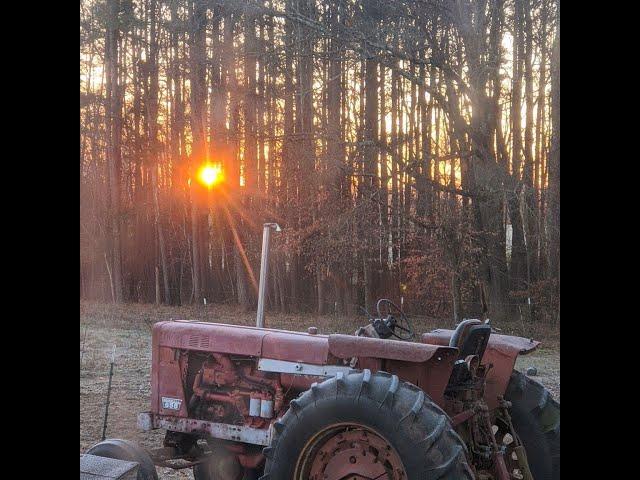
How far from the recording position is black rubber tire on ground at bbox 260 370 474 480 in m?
2.70

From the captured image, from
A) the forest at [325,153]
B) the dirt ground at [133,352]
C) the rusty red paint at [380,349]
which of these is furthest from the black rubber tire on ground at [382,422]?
the forest at [325,153]

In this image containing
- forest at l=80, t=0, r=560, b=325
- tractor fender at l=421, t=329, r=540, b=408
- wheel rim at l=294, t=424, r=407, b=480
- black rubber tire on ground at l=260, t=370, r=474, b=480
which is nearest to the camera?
black rubber tire on ground at l=260, t=370, r=474, b=480

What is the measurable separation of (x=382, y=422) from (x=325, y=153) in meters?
11.3

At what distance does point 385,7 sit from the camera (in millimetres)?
13398

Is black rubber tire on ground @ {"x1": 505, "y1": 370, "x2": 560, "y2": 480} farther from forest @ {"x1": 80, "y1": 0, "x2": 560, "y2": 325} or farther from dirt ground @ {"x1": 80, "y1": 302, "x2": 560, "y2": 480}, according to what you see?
forest @ {"x1": 80, "y1": 0, "x2": 560, "y2": 325}

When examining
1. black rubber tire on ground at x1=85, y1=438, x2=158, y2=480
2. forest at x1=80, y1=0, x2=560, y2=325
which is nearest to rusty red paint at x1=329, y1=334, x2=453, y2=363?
black rubber tire on ground at x1=85, y1=438, x2=158, y2=480

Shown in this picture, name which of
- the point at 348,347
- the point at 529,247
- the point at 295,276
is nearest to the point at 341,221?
the point at 295,276

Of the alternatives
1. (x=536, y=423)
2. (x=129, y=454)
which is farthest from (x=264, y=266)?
(x=536, y=423)

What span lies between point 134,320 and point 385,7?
720 centimetres

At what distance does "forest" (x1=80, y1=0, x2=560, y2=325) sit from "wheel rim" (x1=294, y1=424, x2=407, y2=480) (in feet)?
29.5

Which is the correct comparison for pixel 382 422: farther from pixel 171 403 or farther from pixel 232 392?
pixel 171 403

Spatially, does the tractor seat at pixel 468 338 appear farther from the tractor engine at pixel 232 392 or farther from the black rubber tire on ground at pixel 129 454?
the black rubber tire on ground at pixel 129 454
